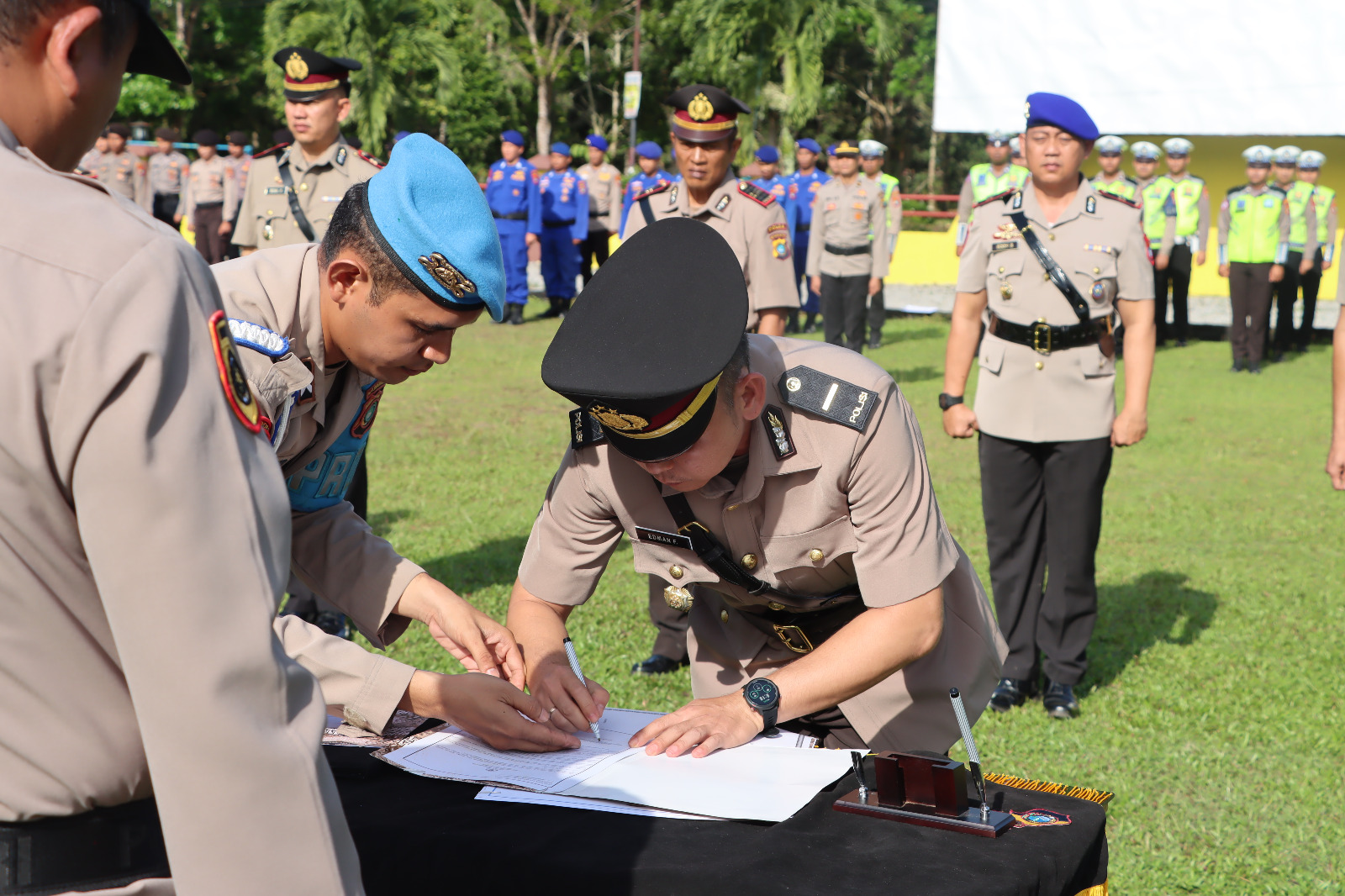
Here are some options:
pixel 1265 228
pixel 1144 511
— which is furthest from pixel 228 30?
pixel 1144 511

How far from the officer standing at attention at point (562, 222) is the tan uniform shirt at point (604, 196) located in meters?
0.45

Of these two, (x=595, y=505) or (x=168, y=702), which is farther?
(x=595, y=505)

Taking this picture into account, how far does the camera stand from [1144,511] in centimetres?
723

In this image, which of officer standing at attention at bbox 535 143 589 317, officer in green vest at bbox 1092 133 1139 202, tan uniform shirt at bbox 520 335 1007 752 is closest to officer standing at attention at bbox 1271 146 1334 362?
officer in green vest at bbox 1092 133 1139 202

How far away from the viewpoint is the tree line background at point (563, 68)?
2834cm

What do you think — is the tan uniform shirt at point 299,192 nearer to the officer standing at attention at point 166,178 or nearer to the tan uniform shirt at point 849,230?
the tan uniform shirt at point 849,230

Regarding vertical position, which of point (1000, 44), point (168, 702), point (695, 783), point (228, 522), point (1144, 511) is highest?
point (1000, 44)

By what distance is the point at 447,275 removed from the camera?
75.4 inches

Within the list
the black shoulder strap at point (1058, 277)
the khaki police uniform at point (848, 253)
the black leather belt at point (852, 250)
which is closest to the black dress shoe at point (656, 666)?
the black shoulder strap at point (1058, 277)

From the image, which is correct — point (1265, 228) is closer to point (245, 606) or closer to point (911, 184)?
point (245, 606)

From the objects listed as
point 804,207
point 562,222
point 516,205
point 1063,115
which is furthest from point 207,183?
point 1063,115

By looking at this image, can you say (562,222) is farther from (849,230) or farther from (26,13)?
(26,13)

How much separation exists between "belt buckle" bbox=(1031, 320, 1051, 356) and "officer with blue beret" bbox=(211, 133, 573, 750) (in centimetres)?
290

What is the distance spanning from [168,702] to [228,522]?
14cm
